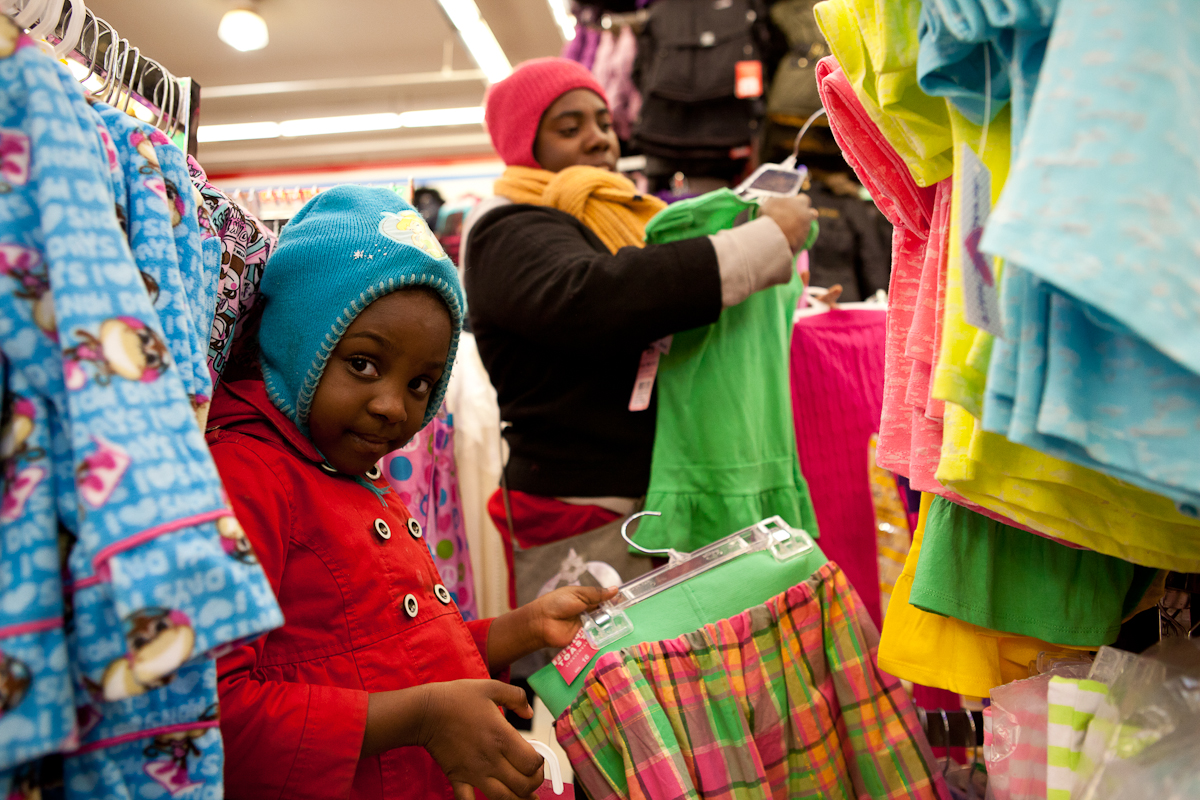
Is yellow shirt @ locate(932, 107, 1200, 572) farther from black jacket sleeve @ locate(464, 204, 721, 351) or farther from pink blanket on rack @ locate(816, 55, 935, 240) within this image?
black jacket sleeve @ locate(464, 204, 721, 351)

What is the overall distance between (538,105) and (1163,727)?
1.48 metres

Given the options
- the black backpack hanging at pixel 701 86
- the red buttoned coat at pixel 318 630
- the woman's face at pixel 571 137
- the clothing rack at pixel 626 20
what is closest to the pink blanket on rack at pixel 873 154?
the red buttoned coat at pixel 318 630

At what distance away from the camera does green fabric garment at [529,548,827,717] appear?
1022mm

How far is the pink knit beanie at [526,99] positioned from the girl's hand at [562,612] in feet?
3.30

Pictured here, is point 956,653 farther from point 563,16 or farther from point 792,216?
point 563,16

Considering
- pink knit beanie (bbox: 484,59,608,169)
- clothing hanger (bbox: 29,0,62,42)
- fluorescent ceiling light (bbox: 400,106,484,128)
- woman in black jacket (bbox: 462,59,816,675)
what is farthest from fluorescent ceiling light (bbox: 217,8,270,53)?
clothing hanger (bbox: 29,0,62,42)

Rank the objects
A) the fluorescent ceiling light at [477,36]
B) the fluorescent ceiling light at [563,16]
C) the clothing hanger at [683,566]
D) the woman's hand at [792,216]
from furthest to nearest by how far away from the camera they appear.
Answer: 1. the fluorescent ceiling light at [563,16]
2. the fluorescent ceiling light at [477,36]
3. the woman's hand at [792,216]
4. the clothing hanger at [683,566]

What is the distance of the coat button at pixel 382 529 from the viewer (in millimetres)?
921

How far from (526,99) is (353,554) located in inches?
45.2

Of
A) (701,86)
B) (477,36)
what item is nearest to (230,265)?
(701,86)

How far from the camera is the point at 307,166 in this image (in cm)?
704

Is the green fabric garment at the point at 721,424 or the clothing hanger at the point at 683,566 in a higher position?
the green fabric garment at the point at 721,424

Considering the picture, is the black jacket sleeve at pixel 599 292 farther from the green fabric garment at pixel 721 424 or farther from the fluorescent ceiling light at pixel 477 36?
the fluorescent ceiling light at pixel 477 36

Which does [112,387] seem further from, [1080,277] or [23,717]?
[1080,277]
